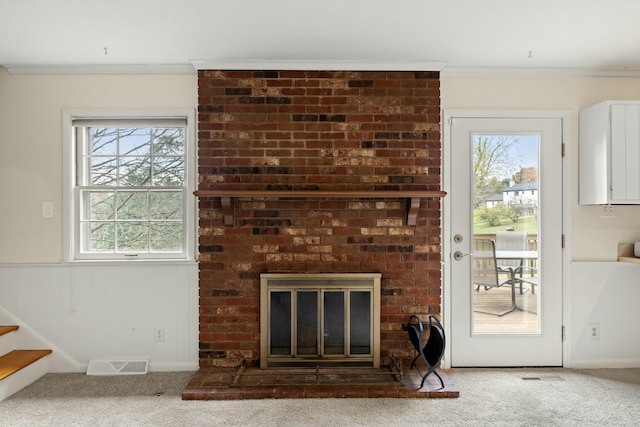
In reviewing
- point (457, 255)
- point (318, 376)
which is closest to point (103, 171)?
point (318, 376)

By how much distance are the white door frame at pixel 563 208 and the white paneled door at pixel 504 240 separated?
2 centimetres

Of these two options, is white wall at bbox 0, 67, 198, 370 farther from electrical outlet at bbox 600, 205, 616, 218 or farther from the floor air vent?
electrical outlet at bbox 600, 205, 616, 218

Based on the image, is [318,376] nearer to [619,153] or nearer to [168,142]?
[168,142]

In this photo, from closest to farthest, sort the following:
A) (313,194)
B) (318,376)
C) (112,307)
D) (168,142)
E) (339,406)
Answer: (339,406) < (318,376) < (313,194) < (112,307) < (168,142)

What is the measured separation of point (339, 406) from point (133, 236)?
206cm

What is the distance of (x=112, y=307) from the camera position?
3.23m

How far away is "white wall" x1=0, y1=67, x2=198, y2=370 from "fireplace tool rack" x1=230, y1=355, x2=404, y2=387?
560mm

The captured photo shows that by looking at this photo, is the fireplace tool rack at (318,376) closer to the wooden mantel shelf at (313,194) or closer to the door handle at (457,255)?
the door handle at (457,255)

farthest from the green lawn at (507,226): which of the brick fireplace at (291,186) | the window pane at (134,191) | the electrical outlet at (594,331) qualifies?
the window pane at (134,191)

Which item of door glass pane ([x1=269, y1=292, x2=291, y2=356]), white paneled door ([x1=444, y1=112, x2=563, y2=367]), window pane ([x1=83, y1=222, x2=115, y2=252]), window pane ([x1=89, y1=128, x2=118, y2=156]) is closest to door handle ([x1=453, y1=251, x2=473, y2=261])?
white paneled door ([x1=444, y1=112, x2=563, y2=367])

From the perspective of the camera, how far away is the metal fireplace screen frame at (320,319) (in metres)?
3.09

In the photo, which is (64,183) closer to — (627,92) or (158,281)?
(158,281)

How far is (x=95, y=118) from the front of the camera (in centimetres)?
329

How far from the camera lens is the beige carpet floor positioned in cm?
246
